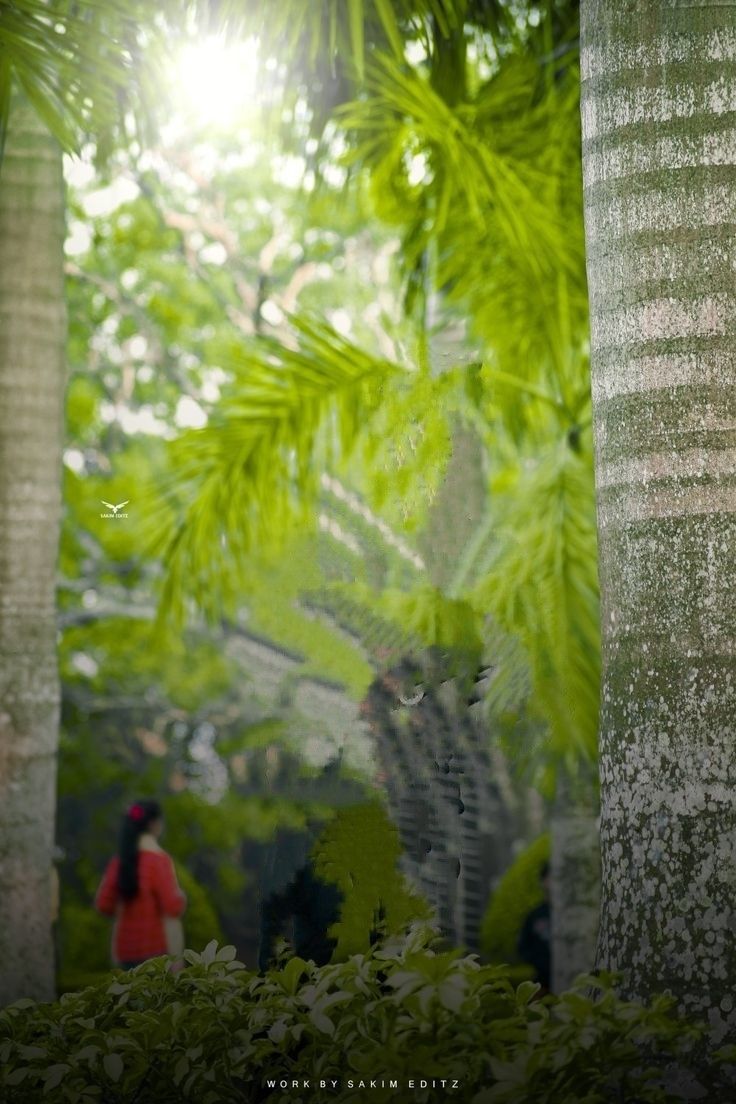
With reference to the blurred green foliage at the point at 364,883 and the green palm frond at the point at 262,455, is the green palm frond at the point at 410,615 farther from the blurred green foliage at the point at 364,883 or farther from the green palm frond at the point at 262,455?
the blurred green foliage at the point at 364,883

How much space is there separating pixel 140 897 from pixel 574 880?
7.17ft

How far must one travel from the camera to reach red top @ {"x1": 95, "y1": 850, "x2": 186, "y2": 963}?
21.7ft

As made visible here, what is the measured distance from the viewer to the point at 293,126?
6.38m

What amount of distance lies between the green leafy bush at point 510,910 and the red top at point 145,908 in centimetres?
300

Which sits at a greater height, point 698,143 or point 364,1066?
point 698,143

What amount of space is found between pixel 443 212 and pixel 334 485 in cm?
195

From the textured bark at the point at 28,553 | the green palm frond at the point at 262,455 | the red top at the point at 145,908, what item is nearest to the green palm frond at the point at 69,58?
the textured bark at the point at 28,553

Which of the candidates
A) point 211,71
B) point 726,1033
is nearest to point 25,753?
point 726,1033

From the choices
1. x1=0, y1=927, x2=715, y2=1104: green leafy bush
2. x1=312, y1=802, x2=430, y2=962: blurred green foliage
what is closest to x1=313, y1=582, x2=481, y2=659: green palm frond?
x1=312, y1=802, x2=430, y2=962: blurred green foliage

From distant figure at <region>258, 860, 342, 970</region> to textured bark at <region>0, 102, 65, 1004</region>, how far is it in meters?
1.33

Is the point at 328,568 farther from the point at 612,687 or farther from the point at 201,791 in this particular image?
the point at 201,791

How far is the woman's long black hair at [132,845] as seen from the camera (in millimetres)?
6676

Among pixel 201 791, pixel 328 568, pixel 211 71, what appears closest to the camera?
pixel 328 568

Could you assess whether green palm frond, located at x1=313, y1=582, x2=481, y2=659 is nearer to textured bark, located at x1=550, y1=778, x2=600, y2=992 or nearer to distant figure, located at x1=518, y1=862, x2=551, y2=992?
textured bark, located at x1=550, y1=778, x2=600, y2=992
